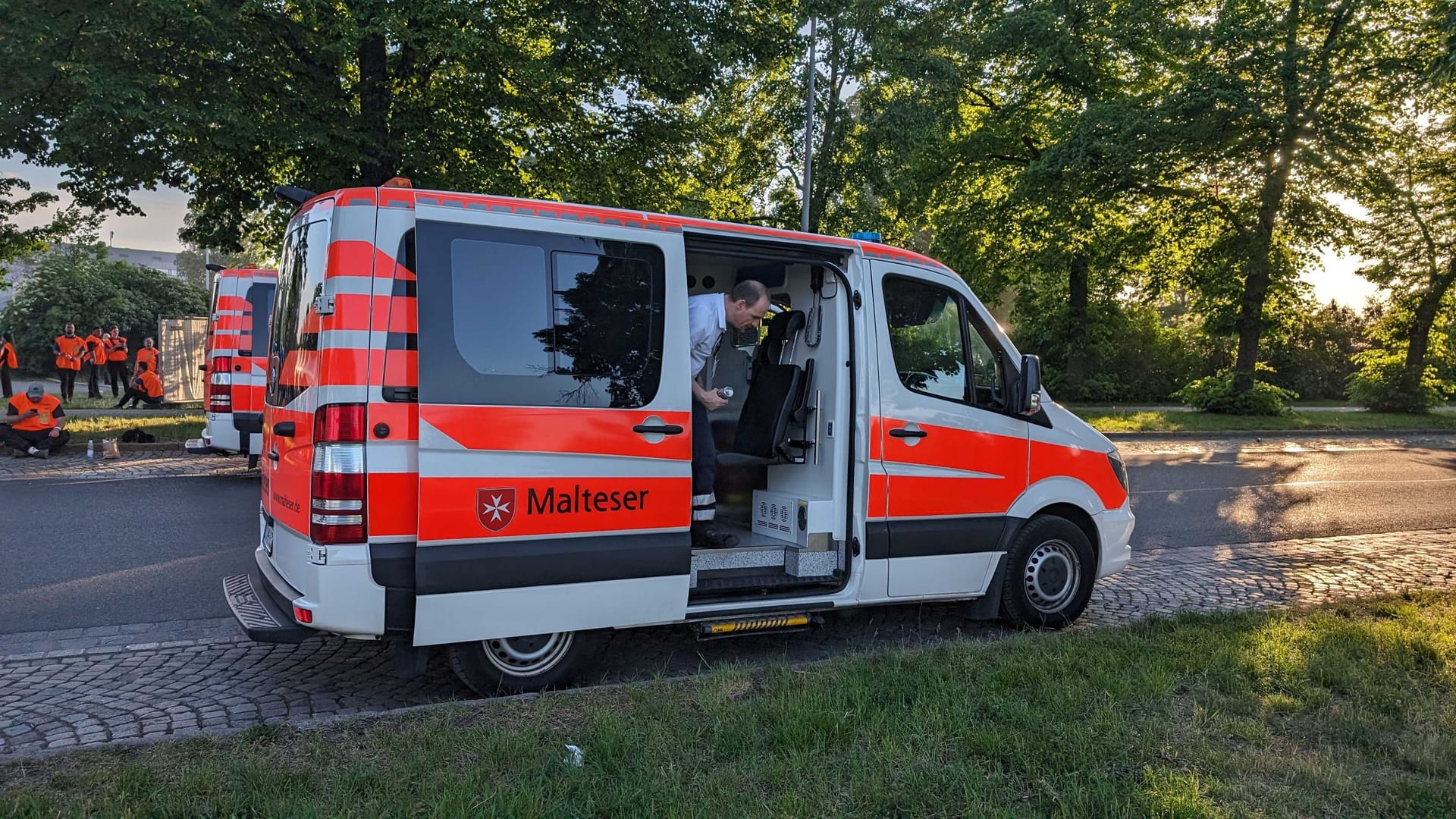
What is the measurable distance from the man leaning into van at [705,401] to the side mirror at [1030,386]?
1640 mm

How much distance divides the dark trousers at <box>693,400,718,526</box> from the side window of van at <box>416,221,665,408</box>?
29.7 inches

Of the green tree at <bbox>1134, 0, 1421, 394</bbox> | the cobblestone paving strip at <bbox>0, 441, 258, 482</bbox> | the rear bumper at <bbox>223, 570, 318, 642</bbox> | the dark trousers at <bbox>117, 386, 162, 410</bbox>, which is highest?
the green tree at <bbox>1134, 0, 1421, 394</bbox>

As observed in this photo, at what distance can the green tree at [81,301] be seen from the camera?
34344 mm

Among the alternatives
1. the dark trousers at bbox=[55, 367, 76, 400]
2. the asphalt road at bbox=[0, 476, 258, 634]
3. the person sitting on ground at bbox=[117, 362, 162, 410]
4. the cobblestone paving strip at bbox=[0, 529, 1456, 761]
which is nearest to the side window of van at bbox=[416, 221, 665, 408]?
the cobblestone paving strip at bbox=[0, 529, 1456, 761]

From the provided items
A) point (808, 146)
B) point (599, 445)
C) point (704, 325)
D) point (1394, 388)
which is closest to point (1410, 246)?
point (1394, 388)

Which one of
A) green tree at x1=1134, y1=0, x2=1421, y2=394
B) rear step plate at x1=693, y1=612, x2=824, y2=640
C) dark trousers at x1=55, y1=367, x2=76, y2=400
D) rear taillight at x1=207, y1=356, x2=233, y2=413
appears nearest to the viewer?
rear step plate at x1=693, y1=612, x2=824, y2=640

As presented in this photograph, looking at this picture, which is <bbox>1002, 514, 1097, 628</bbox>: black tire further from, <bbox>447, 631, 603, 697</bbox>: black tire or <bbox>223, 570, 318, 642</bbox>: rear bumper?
<bbox>223, 570, 318, 642</bbox>: rear bumper

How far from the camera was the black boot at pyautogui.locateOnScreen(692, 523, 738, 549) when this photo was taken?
522 cm

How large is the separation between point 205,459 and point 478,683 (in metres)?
10.8

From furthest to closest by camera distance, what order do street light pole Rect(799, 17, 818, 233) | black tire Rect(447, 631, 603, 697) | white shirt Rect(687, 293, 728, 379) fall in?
street light pole Rect(799, 17, 818, 233) < white shirt Rect(687, 293, 728, 379) < black tire Rect(447, 631, 603, 697)

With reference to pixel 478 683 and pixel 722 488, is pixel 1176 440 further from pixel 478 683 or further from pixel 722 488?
pixel 478 683

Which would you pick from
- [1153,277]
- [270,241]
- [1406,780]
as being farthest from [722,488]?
[1153,277]

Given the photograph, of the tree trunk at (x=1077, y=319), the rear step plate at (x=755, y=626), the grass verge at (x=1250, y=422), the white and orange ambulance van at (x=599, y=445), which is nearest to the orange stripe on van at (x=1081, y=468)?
the white and orange ambulance van at (x=599, y=445)

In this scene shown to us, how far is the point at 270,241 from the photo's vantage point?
671 inches
